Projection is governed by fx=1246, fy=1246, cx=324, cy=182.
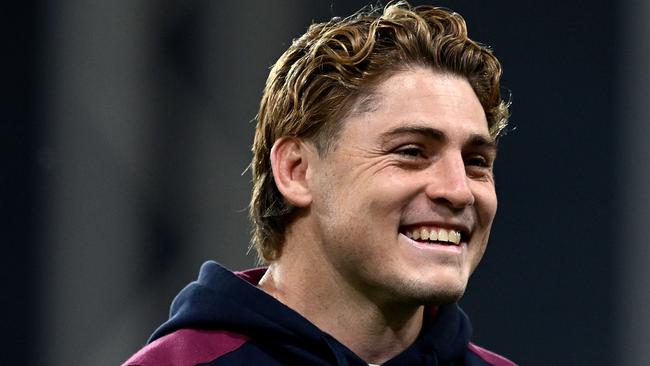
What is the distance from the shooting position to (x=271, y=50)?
3.81m

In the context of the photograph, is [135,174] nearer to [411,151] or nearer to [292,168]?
[292,168]

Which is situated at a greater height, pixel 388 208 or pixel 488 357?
pixel 388 208

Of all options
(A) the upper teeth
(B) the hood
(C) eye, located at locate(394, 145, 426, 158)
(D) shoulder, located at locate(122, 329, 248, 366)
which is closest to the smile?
(A) the upper teeth

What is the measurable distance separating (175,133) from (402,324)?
144 centimetres

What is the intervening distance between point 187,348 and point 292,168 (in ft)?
1.31

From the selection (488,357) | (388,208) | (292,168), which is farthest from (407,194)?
(488,357)

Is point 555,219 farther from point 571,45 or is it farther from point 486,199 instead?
point 486,199

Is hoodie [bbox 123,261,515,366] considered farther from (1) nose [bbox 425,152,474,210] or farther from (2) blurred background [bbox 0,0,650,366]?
(2) blurred background [bbox 0,0,650,366]

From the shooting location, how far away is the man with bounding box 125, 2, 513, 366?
7.30 feet

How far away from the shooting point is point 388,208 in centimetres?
221

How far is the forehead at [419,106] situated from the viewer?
226cm

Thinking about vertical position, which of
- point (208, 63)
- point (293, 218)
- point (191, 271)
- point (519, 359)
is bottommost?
point (519, 359)

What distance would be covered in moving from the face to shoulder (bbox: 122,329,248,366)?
0.78ft

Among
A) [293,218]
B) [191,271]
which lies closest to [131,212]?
[191,271]
